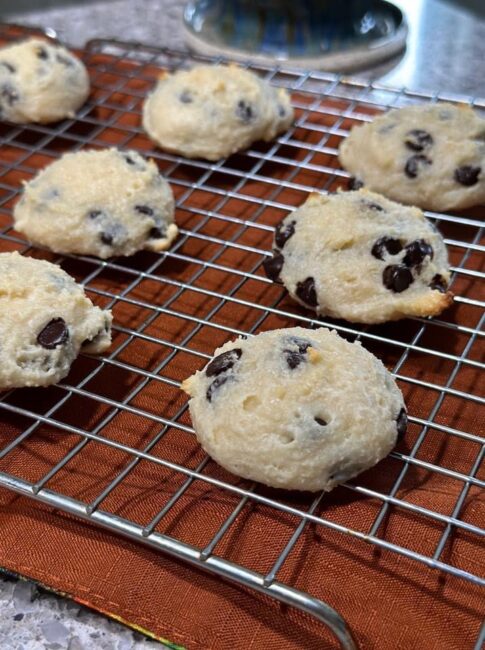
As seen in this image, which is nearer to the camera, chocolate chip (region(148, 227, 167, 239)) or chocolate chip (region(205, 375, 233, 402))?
chocolate chip (region(205, 375, 233, 402))

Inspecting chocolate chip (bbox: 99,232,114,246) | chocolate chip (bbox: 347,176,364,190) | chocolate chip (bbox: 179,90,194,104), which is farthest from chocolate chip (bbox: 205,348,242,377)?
chocolate chip (bbox: 179,90,194,104)

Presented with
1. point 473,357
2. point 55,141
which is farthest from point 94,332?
point 55,141

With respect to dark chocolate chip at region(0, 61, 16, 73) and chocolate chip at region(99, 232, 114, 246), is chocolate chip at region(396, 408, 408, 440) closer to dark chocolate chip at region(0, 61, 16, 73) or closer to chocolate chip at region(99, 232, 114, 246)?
chocolate chip at region(99, 232, 114, 246)

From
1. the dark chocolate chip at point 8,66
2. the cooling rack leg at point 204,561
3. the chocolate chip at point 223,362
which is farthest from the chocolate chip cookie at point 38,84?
the cooling rack leg at point 204,561

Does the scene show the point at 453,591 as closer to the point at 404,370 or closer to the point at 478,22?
the point at 404,370

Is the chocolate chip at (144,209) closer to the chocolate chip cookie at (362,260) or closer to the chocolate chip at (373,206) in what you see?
the chocolate chip cookie at (362,260)
